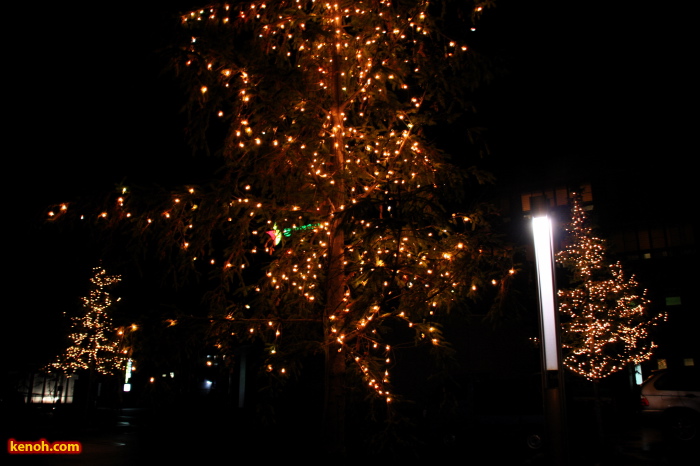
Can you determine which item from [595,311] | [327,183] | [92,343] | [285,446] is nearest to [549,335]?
[327,183]

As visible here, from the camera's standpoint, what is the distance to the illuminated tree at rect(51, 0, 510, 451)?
21.4ft

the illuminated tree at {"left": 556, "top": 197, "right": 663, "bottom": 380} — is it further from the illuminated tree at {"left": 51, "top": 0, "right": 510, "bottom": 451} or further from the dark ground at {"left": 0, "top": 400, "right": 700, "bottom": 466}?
the illuminated tree at {"left": 51, "top": 0, "right": 510, "bottom": 451}

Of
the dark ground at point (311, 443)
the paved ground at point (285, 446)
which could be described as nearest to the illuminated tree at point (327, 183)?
the dark ground at point (311, 443)

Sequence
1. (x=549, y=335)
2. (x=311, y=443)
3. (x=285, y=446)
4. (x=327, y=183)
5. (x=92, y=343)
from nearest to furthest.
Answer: (x=549, y=335) < (x=327, y=183) < (x=285, y=446) < (x=311, y=443) < (x=92, y=343)

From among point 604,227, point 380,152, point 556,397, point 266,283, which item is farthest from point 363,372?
point 604,227

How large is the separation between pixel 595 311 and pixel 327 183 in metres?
10.3

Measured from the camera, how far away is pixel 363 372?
6.71m

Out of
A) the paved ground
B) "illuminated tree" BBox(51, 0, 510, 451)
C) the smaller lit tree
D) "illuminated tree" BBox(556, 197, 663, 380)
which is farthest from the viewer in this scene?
the smaller lit tree

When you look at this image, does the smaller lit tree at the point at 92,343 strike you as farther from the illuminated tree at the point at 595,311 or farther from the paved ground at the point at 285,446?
the illuminated tree at the point at 595,311

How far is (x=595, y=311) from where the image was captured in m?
14.1

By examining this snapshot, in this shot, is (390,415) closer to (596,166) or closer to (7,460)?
(7,460)

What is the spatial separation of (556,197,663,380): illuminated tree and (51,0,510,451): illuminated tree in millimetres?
8144

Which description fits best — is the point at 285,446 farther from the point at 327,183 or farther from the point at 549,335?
the point at 549,335

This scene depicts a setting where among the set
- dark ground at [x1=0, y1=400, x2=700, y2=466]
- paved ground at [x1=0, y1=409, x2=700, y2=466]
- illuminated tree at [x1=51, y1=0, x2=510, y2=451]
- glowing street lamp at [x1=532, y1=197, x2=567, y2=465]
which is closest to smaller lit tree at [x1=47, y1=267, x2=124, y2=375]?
dark ground at [x1=0, y1=400, x2=700, y2=466]
